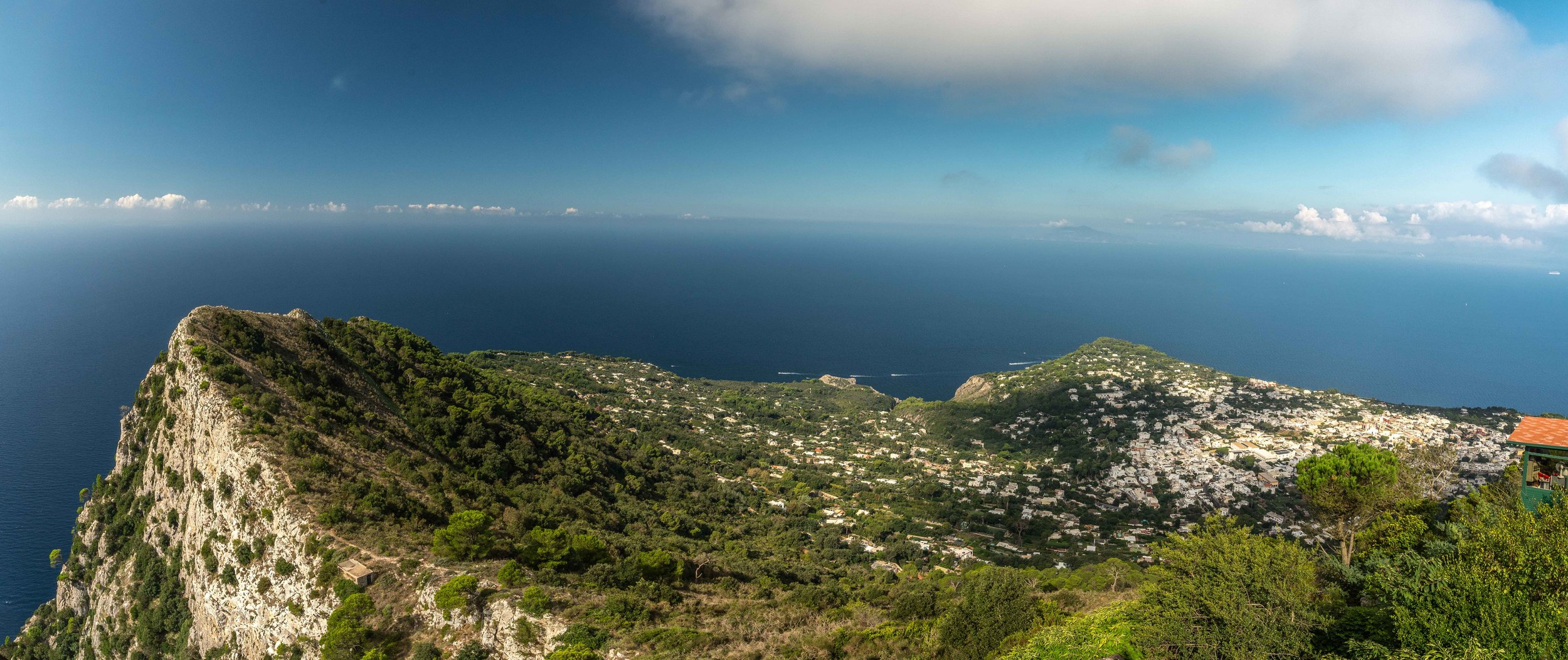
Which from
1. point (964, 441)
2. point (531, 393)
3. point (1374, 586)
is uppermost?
point (1374, 586)

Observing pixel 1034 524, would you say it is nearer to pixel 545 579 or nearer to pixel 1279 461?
pixel 1279 461

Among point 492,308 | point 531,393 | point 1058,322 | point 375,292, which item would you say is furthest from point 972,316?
point 375,292

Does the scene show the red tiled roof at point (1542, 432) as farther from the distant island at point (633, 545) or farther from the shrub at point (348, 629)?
the shrub at point (348, 629)

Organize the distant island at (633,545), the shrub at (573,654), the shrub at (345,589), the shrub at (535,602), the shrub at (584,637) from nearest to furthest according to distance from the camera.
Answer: the distant island at (633,545)
the shrub at (573,654)
the shrub at (584,637)
the shrub at (535,602)
the shrub at (345,589)

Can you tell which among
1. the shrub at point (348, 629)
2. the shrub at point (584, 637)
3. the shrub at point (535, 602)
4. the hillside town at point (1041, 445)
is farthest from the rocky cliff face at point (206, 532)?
the hillside town at point (1041, 445)

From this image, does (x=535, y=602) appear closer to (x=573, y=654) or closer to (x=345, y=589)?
(x=573, y=654)

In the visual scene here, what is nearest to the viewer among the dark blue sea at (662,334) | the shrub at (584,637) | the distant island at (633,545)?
the distant island at (633,545)

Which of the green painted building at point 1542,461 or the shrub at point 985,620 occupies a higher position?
the green painted building at point 1542,461
